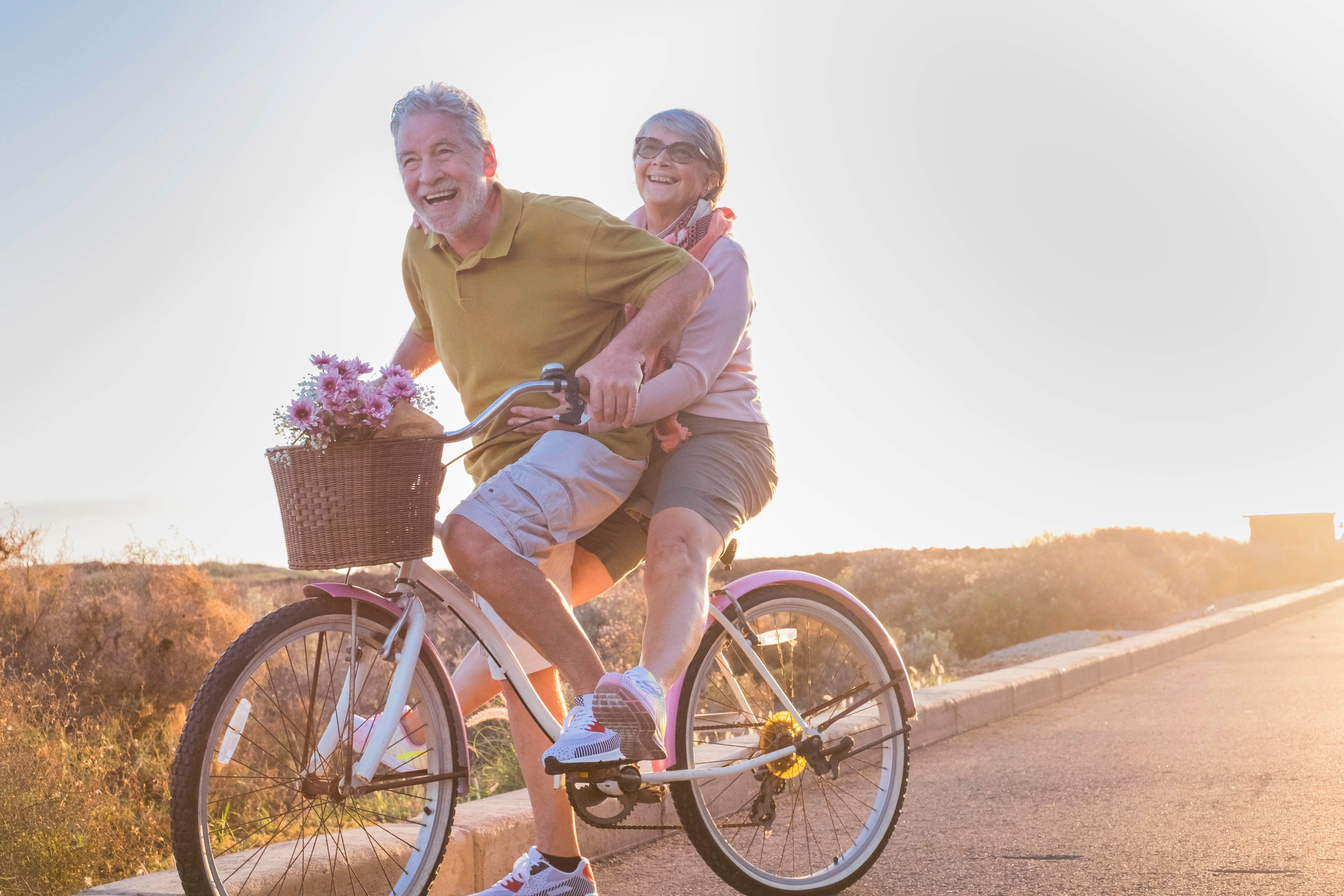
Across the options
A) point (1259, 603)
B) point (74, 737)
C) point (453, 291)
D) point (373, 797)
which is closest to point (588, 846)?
point (373, 797)

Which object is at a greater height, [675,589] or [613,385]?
[613,385]

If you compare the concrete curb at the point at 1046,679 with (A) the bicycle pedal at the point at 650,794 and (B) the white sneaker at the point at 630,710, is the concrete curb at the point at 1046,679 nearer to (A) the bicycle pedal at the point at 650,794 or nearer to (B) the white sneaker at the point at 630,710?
(A) the bicycle pedal at the point at 650,794

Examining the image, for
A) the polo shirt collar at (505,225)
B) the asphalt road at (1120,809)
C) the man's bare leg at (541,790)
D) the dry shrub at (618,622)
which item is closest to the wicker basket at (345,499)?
the polo shirt collar at (505,225)

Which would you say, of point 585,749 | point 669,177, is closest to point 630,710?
point 585,749

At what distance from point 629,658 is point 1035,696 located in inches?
194

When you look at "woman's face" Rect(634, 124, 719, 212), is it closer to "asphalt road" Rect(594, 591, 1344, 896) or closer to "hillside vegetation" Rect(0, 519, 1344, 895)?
"hillside vegetation" Rect(0, 519, 1344, 895)

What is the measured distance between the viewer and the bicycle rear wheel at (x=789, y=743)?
3629 millimetres

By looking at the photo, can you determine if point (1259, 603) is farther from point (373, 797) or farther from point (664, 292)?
point (664, 292)

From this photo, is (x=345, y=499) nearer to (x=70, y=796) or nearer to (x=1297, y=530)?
(x=70, y=796)

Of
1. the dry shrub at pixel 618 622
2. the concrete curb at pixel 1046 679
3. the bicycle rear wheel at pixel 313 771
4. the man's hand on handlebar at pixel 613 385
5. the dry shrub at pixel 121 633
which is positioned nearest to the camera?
the bicycle rear wheel at pixel 313 771

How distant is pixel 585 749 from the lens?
9.86ft

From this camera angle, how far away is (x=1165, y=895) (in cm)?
363

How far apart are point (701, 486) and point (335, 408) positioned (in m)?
1.05

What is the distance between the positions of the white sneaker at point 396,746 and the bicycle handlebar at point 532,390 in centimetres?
71
